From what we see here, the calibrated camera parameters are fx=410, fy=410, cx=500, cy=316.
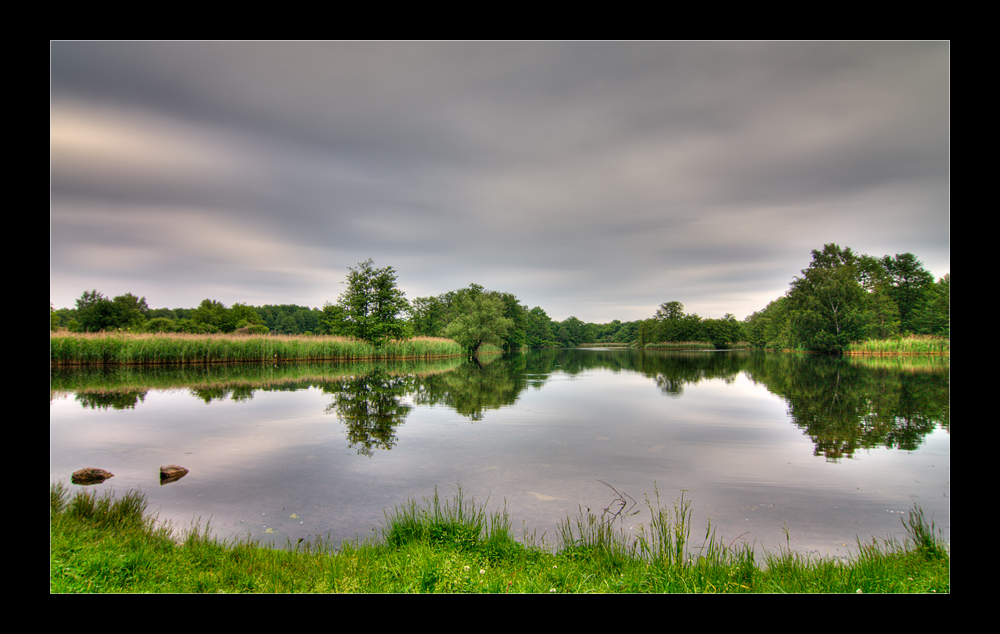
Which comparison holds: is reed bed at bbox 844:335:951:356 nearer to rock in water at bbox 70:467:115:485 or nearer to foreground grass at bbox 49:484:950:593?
foreground grass at bbox 49:484:950:593

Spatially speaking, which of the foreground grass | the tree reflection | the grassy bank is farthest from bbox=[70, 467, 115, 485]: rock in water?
the grassy bank

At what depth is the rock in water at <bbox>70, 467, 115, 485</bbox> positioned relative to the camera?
19.6ft

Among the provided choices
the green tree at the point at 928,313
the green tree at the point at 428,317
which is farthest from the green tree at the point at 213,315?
the green tree at the point at 928,313

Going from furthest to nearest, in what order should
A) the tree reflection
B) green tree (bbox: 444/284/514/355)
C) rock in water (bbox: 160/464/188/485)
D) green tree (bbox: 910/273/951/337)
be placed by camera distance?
1. green tree (bbox: 444/284/514/355)
2. green tree (bbox: 910/273/951/337)
3. the tree reflection
4. rock in water (bbox: 160/464/188/485)

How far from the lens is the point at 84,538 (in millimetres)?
3887

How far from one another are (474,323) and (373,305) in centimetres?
2405

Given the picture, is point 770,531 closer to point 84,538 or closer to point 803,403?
point 84,538

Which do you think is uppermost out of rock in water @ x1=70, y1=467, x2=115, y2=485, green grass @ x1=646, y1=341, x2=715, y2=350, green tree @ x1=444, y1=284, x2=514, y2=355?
green tree @ x1=444, y1=284, x2=514, y2=355

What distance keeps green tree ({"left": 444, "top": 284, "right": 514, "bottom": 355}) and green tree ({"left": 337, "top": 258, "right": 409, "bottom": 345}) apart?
20.4 m

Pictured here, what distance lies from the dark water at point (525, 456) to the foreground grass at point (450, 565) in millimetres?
581
